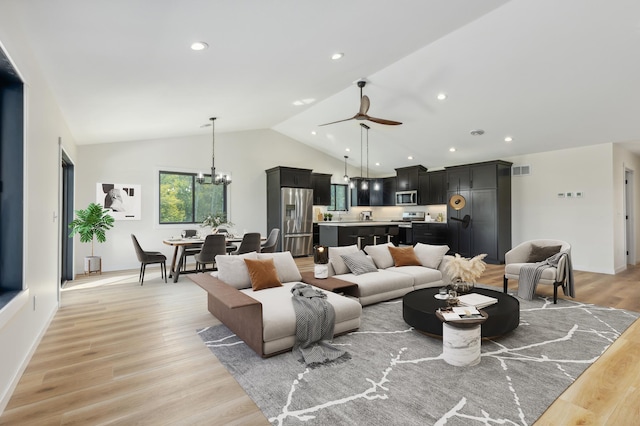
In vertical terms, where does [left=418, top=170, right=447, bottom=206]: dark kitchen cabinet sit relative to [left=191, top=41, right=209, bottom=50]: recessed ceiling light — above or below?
below

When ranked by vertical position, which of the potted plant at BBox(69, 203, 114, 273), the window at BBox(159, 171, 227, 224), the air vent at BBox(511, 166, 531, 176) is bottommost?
→ the potted plant at BBox(69, 203, 114, 273)

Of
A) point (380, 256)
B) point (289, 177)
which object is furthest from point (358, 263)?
point (289, 177)

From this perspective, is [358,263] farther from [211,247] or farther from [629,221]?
[629,221]

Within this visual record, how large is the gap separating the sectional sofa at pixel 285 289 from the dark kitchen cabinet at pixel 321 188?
4.76 metres

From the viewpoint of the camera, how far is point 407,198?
985 cm

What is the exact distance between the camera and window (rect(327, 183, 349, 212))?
34.3ft

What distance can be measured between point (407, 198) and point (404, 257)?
502 cm

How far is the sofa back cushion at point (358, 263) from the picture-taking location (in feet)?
15.0

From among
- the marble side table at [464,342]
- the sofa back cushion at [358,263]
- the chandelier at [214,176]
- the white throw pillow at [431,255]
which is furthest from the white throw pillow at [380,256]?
the chandelier at [214,176]

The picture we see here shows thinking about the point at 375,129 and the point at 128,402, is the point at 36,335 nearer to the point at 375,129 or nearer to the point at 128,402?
the point at 128,402

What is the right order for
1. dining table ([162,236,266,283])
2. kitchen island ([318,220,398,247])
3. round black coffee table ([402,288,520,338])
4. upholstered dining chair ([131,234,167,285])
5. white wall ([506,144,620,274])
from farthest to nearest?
kitchen island ([318,220,398,247]) → white wall ([506,144,620,274]) → dining table ([162,236,266,283]) → upholstered dining chair ([131,234,167,285]) → round black coffee table ([402,288,520,338])

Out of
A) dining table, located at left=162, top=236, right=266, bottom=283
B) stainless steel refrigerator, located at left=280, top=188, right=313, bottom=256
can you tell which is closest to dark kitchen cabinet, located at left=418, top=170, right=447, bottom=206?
stainless steel refrigerator, located at left=280, top=188, right=313, bottom=256

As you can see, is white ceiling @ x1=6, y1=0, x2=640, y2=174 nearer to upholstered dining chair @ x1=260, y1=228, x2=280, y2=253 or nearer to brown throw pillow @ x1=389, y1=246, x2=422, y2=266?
upholstered dining chair @ x1=260, y1=228, x2=280, y2=253

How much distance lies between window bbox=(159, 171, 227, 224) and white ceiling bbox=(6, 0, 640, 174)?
1181 millimetres
